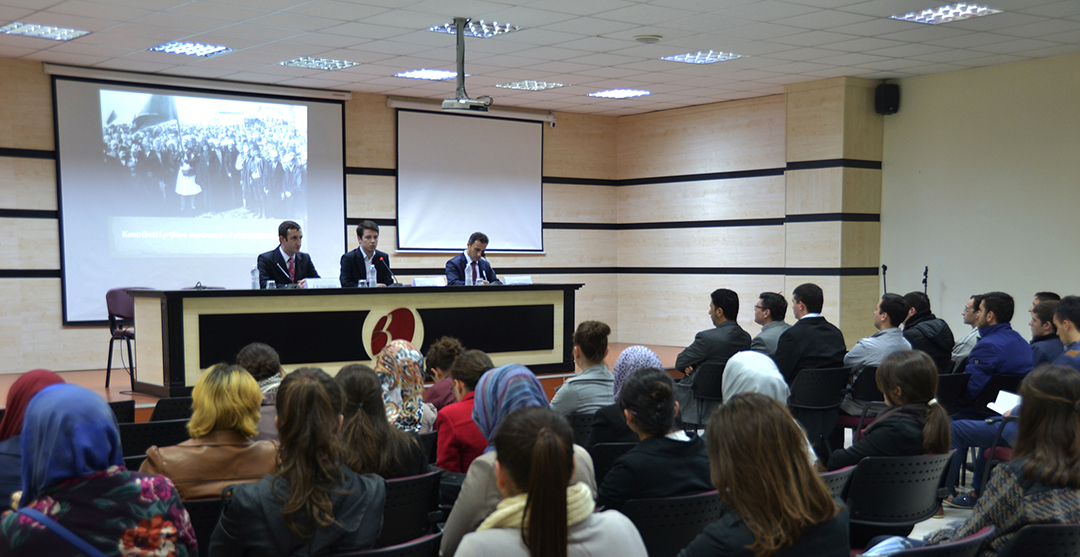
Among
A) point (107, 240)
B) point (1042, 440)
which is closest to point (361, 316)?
point (107, 240)

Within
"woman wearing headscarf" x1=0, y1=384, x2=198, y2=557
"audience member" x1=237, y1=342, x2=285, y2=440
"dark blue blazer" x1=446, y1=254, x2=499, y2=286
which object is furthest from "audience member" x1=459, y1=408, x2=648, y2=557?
"dark blue blazer" x1=446, y1=254, x2=499, y2=286

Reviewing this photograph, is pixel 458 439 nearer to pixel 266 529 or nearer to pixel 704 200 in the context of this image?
pixel 266 529

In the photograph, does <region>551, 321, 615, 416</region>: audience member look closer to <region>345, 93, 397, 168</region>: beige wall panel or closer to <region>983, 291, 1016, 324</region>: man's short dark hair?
<region>983, 291, 1016, 324</region>: man's short dark hair

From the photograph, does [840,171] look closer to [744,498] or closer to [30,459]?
[744,498]

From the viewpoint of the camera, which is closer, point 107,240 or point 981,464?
point 981,464

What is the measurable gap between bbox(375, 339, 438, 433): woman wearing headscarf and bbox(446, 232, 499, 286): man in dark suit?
4313mm

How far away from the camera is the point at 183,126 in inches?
359

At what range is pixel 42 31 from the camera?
7.18 meters

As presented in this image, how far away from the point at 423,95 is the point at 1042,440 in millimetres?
Answer: 8812

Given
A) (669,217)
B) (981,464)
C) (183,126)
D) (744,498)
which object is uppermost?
(183,126)

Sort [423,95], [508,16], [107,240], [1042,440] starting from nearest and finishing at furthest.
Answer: [1042,440]
[508,16]
[107,240]
[423,95]

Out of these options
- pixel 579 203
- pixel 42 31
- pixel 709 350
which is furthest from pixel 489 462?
pixel 579 203

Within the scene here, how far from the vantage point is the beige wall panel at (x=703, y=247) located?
33.9 ft

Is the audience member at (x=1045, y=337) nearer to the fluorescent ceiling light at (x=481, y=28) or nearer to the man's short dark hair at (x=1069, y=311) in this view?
the man's short dark hair at (x=1069, y=311)
